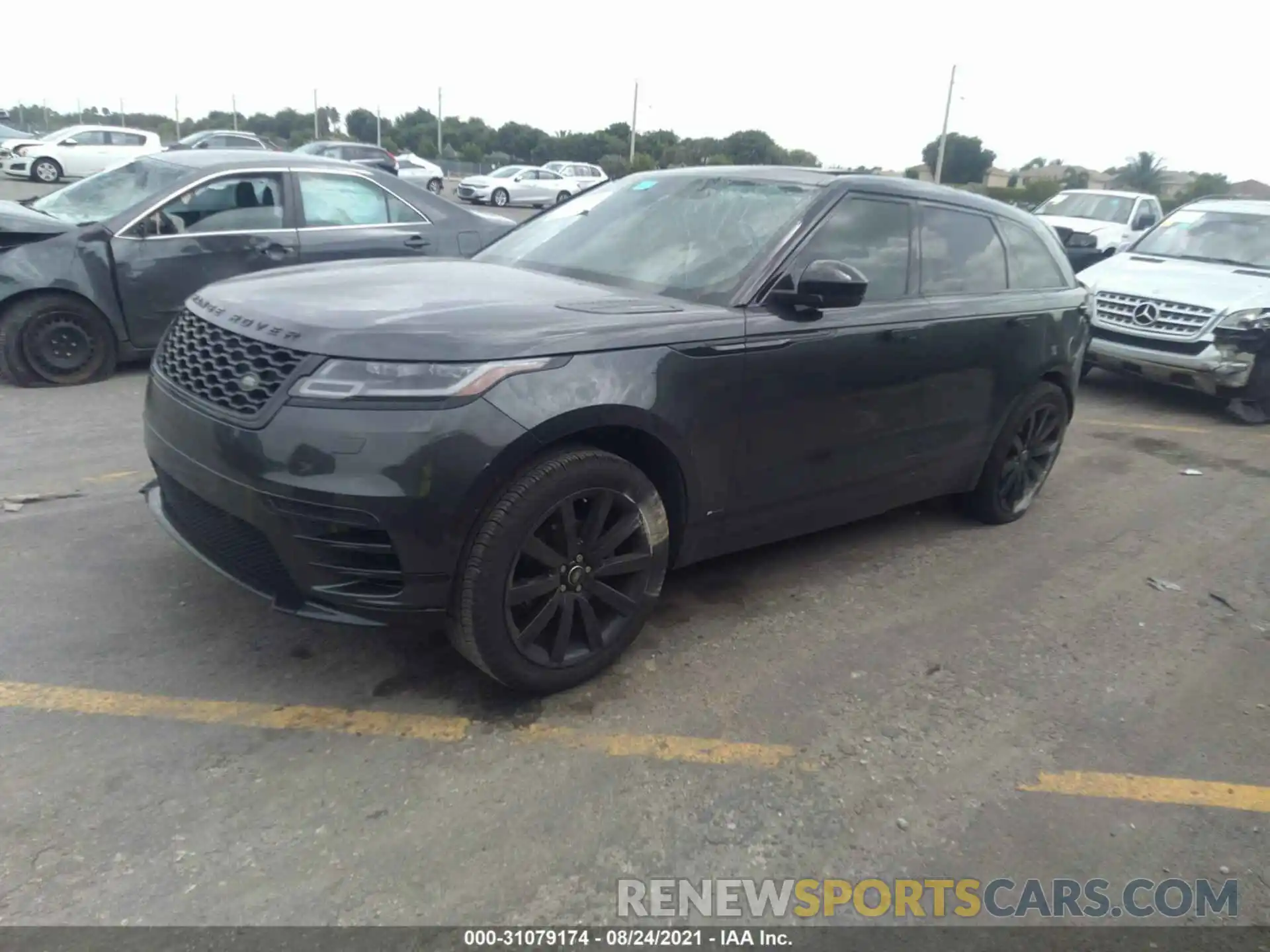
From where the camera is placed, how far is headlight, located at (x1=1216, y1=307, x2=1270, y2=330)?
7754mm

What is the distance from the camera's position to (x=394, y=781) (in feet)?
9.10

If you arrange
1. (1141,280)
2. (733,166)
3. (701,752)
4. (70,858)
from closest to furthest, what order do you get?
A: (70,858)
(701,752)
(733,166)
(1141,280)

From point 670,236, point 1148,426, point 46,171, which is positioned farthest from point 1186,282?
point 46,171

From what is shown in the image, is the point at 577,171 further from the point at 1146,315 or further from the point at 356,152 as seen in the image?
the point at 1146,315

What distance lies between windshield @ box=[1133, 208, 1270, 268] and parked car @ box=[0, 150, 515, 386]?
277 inches

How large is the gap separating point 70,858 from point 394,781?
810 mm

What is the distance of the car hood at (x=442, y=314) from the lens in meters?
2.85

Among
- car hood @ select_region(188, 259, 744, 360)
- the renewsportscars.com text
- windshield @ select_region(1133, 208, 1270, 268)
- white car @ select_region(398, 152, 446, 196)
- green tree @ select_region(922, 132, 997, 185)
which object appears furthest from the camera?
green tree @ select_region(922, 132, 997, 185)

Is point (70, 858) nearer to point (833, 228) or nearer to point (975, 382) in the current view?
point (833, 228)

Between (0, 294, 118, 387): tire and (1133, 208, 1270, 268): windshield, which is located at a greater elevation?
(1133, 208, 1270, 268): windshield

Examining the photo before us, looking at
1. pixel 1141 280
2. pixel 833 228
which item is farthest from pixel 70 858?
pixel 1141 280

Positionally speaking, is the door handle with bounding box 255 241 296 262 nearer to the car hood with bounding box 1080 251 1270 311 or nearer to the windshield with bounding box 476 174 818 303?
the windshield with bounding box 476 174 818 303

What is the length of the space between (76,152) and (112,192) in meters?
23.1

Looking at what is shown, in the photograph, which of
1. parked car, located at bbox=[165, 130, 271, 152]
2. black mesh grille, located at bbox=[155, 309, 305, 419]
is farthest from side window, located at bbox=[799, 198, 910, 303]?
parked car, located at bbox=[165, 130, 271, 152]
